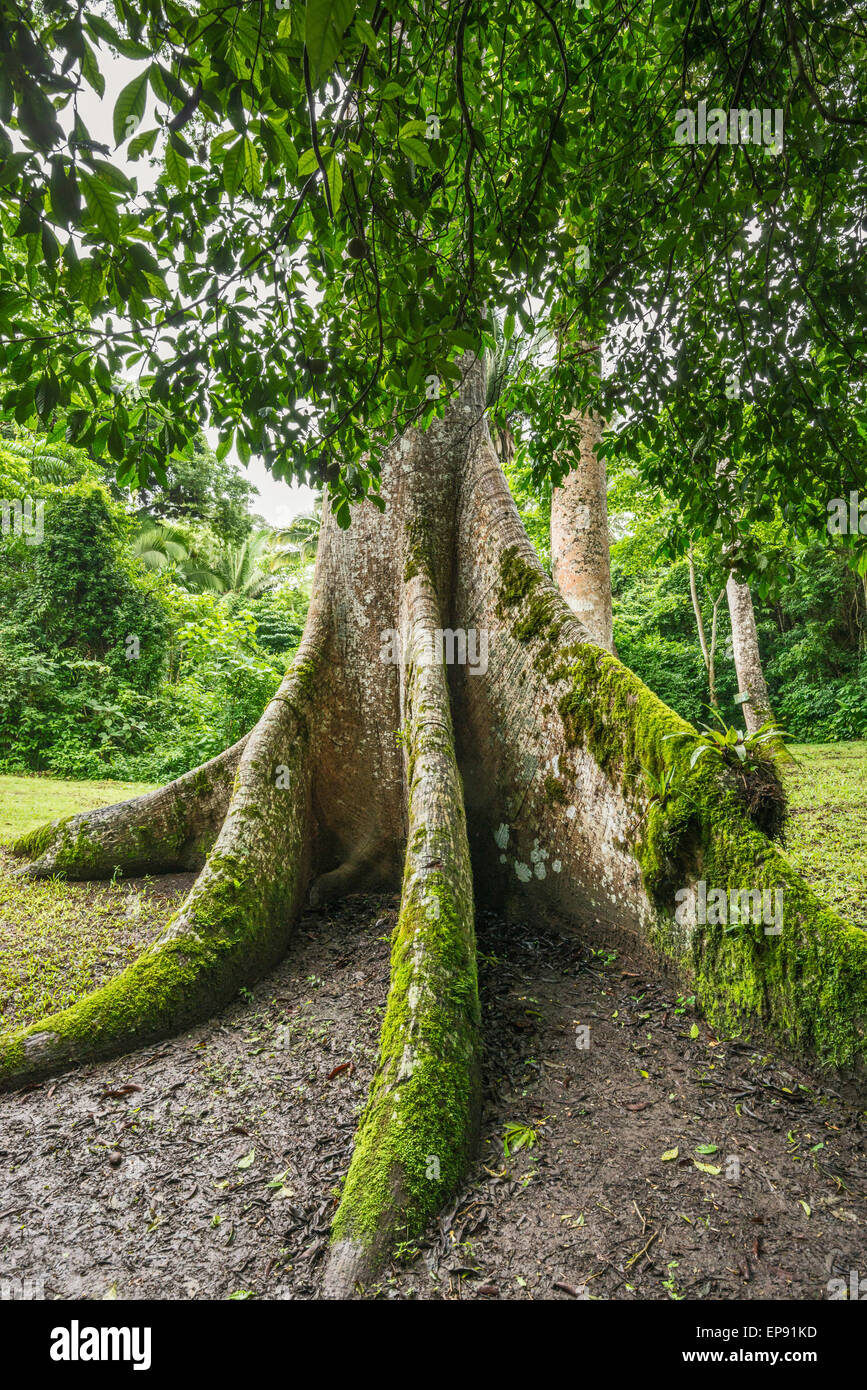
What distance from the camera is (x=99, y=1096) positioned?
289 cm

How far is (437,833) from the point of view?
332 cm

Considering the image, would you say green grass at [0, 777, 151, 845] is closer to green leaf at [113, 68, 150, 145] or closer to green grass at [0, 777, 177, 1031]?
green grass at [0, 777, 177, 1031]

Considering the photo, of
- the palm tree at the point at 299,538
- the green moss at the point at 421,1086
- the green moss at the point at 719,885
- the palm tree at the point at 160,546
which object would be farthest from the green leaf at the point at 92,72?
the palm tree at the point at 299,538

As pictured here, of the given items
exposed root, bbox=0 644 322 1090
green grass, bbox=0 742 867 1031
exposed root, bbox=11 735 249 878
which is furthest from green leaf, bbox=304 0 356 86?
exposed root, bbox=11 735 249 878

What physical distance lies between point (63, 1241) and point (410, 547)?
467 centimetres

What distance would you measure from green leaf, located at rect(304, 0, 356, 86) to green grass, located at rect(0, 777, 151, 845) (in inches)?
314

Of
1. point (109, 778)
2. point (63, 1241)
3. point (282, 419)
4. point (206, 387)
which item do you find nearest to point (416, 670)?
point (282, 419)

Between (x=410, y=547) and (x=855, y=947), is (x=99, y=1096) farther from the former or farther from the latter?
(x=410, y=547)

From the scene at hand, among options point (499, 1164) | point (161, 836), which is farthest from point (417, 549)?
point (499, 1164)

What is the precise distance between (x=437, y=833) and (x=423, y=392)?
2.11m

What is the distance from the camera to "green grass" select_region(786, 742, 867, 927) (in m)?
5.24

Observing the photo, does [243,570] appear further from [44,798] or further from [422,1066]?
[422,1066]

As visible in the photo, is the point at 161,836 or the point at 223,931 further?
the point at 161,836

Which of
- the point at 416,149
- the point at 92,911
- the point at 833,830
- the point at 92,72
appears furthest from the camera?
the point at 833,830
